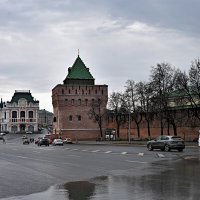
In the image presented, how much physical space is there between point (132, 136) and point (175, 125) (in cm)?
2126

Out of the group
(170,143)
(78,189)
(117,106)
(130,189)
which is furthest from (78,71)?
(130,189)

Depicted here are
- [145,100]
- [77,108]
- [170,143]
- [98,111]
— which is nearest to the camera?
[170,143]

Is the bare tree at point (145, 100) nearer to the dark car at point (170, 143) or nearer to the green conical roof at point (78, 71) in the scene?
the green conical roof at point (78, 71)

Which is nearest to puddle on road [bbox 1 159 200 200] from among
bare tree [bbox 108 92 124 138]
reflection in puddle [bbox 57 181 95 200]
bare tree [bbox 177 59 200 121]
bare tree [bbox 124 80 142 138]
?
reflection in puddle [bbox 57 181 95 200]

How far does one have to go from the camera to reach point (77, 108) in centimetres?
10825

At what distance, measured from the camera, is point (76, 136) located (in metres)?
107

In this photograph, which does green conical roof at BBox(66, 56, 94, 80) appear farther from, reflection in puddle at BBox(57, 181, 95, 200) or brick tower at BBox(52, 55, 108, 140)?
reflection in puddle at BBox(57, 181, 95, 200)

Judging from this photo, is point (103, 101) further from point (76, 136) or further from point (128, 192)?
point (128, 192)

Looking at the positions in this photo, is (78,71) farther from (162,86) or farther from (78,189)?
(78,189)

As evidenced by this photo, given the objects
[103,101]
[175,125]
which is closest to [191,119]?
[175,125]

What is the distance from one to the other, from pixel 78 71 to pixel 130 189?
325ft

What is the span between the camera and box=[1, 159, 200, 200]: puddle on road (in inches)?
521

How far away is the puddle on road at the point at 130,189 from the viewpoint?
43.4ft

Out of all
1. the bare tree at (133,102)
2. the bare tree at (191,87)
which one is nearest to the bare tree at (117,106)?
the bare tree at (133,102)
